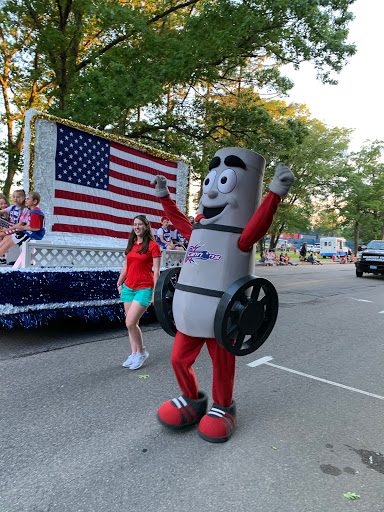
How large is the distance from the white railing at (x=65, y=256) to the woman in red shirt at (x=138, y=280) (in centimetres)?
148

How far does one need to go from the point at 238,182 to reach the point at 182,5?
36.9 ft

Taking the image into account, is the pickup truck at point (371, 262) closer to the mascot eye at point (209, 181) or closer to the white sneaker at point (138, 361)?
the white sneaker at point (138, 361)

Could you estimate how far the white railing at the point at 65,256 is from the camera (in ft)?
15.1

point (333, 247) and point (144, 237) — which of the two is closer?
point (144, 237)

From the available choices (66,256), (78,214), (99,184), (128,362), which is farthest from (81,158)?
(128,362)

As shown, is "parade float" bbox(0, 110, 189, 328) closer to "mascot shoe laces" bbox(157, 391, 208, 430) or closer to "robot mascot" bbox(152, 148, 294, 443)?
"robot mascot" bbox(152, 148, 294, 443)

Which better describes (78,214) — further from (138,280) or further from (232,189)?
(232,189)

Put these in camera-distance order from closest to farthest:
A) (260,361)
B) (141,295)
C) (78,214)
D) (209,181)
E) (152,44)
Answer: (209,181), (141,295), (260,361), (78,214), (152,44)

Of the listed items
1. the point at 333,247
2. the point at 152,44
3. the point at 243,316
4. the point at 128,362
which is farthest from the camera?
the point at 333,247

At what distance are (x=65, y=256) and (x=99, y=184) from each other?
2310 mm

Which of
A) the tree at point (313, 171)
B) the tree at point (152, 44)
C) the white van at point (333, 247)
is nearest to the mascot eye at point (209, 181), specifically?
the tree at point (152, 44)

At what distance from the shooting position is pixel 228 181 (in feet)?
8.35

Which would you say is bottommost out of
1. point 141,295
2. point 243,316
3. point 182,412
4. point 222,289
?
point 182,412

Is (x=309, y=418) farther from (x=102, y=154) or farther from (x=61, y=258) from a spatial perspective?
(x=102, y=154)
